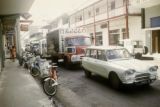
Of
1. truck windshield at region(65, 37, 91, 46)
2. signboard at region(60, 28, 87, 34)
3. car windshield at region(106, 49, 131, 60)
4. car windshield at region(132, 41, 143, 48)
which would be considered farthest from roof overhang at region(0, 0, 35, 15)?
car windshield at region(132, 41, 143, 48)

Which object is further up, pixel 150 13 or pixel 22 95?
pixel 150 13

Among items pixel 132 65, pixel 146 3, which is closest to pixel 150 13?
pixel 146 3

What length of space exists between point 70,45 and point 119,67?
27.6ft

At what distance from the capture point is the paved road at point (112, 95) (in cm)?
765

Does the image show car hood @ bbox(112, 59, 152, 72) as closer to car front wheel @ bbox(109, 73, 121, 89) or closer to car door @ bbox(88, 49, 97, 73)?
car front wheel @ bbox(109, 73, 121, 89)

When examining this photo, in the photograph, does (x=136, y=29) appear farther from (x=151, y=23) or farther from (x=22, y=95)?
(x=22, y=95)

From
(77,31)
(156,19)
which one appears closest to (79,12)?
(156,19)

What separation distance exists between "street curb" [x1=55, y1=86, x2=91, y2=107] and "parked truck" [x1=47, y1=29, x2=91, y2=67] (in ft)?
21.0

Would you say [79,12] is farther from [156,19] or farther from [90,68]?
[90,68]

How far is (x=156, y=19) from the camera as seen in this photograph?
22906mm

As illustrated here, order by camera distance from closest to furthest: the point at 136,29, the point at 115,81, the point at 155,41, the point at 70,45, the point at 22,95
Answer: the point at 22,95 < the point at 115,81 < the point at 70,45 < the point at 155,41 < the point at 136,29

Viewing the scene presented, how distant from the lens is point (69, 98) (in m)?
8.62

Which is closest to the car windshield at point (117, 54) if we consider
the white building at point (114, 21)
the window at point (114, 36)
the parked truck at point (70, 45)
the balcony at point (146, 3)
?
the parked truck at point (70, 45)

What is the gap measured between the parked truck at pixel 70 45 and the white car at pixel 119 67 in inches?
158
